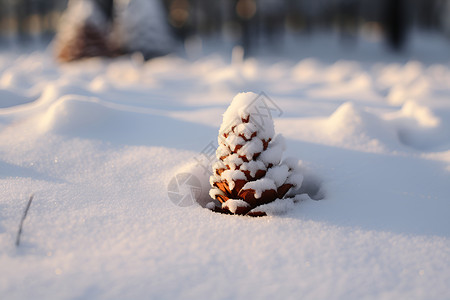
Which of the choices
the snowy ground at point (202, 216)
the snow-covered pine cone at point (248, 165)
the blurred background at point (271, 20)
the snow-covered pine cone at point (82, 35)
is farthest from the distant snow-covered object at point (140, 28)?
the snow-covered pine cone at point (248, 165)

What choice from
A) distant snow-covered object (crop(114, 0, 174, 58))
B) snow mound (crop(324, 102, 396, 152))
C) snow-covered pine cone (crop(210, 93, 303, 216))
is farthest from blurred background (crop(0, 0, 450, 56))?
snow-covered pine cone (crop(210, 93, 303, 216))

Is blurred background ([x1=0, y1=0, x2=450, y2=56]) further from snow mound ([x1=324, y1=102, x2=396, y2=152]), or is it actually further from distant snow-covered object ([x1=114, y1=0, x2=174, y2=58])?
snow mound ([x1=324, y1=102, x2=396, y2=152])

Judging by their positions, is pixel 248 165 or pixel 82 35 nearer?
pixel 248 165

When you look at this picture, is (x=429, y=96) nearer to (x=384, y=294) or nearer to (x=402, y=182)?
(x=402, y=182)

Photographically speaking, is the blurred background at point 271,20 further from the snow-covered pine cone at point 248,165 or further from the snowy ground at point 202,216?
the snow-covered pine cone at point 248,165

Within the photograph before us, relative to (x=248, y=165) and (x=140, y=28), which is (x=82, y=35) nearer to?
(x=140, y=28)

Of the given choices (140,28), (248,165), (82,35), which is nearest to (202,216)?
(248,165)
